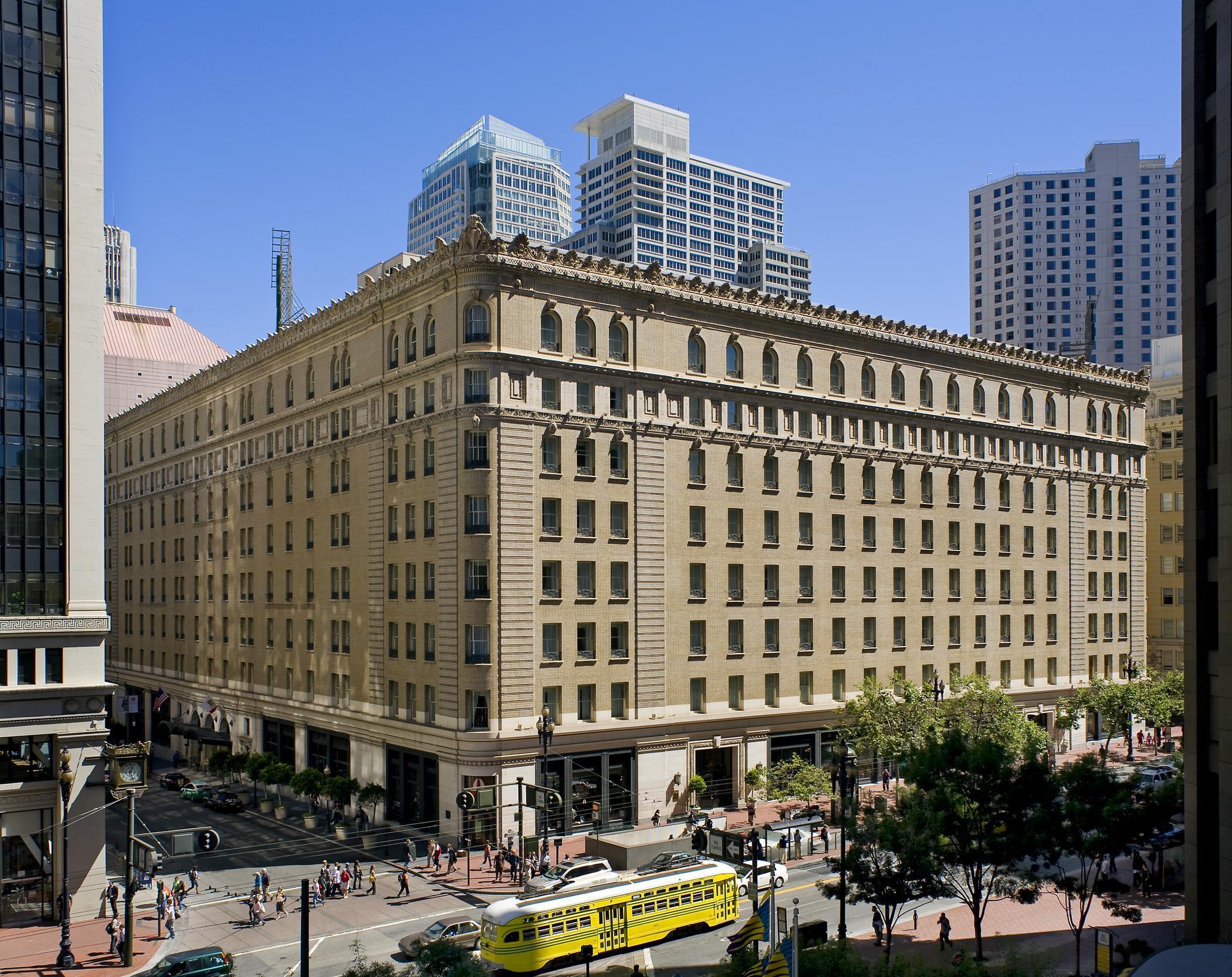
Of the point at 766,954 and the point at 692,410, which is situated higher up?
the point at 692,410

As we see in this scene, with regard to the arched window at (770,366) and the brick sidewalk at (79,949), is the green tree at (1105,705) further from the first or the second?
the brick sidewalk at (79,949)

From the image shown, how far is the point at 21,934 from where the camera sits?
1777 inches

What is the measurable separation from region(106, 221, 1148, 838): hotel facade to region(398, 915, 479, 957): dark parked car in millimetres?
12939

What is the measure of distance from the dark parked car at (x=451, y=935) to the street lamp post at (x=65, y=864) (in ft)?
38.9

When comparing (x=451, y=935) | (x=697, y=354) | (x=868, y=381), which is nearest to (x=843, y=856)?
(x=451, y=935)

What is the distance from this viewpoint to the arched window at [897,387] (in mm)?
74312

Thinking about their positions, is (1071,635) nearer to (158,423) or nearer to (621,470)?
(621,470)

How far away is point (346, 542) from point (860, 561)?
3192 centimetres

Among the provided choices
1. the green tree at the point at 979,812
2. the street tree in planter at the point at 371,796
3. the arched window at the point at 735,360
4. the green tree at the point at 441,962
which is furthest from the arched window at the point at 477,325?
the green tree at the point at 441,962

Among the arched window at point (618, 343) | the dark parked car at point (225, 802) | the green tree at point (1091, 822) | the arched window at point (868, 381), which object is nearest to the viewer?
the green tree at point (1091, 822)

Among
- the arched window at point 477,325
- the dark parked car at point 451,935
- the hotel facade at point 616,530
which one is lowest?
the dark parked car at point 451,935

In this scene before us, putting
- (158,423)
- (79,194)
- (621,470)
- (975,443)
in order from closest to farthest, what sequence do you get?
1. (79,194)
2. (621,470)
3. (975,443)
4. (158,423)

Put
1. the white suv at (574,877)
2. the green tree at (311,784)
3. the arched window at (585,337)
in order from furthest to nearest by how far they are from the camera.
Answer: the green tree at (311,784) → the arched window at (585,337) → the white suv at (574,877)

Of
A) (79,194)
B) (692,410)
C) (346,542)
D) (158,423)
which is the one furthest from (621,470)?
(158,423)
